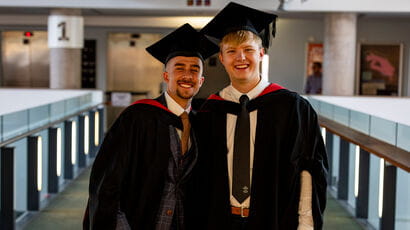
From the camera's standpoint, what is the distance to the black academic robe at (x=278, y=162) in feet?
9.15

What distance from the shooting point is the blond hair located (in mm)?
2912

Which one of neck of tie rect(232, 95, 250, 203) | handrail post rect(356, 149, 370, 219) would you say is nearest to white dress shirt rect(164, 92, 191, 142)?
neck of tie rect(232, 95, 250, 203)

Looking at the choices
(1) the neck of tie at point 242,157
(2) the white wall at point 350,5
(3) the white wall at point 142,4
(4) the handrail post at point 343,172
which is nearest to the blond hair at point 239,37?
(1) the neck of tie at point 242,157

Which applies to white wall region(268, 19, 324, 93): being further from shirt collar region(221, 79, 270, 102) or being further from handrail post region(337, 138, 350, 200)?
shirt collar region(221, 79, 270, 102)

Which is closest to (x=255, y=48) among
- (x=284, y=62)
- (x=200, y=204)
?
(x=200, y=204)

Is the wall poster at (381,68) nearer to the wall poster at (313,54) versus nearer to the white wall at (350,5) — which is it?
the wall poster at (313,54)

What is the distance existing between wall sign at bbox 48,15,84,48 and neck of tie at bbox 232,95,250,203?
10400mm

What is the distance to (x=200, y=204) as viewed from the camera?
9.93 feet

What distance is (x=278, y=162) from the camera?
2.80 meters

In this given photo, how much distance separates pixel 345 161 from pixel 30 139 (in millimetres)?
3542

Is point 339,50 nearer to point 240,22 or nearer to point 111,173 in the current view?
point 240,22

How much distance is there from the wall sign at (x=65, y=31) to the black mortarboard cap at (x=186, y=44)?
9812 mm

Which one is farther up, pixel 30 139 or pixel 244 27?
pixel 244 27

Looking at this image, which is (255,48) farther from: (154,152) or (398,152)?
(398,152)
